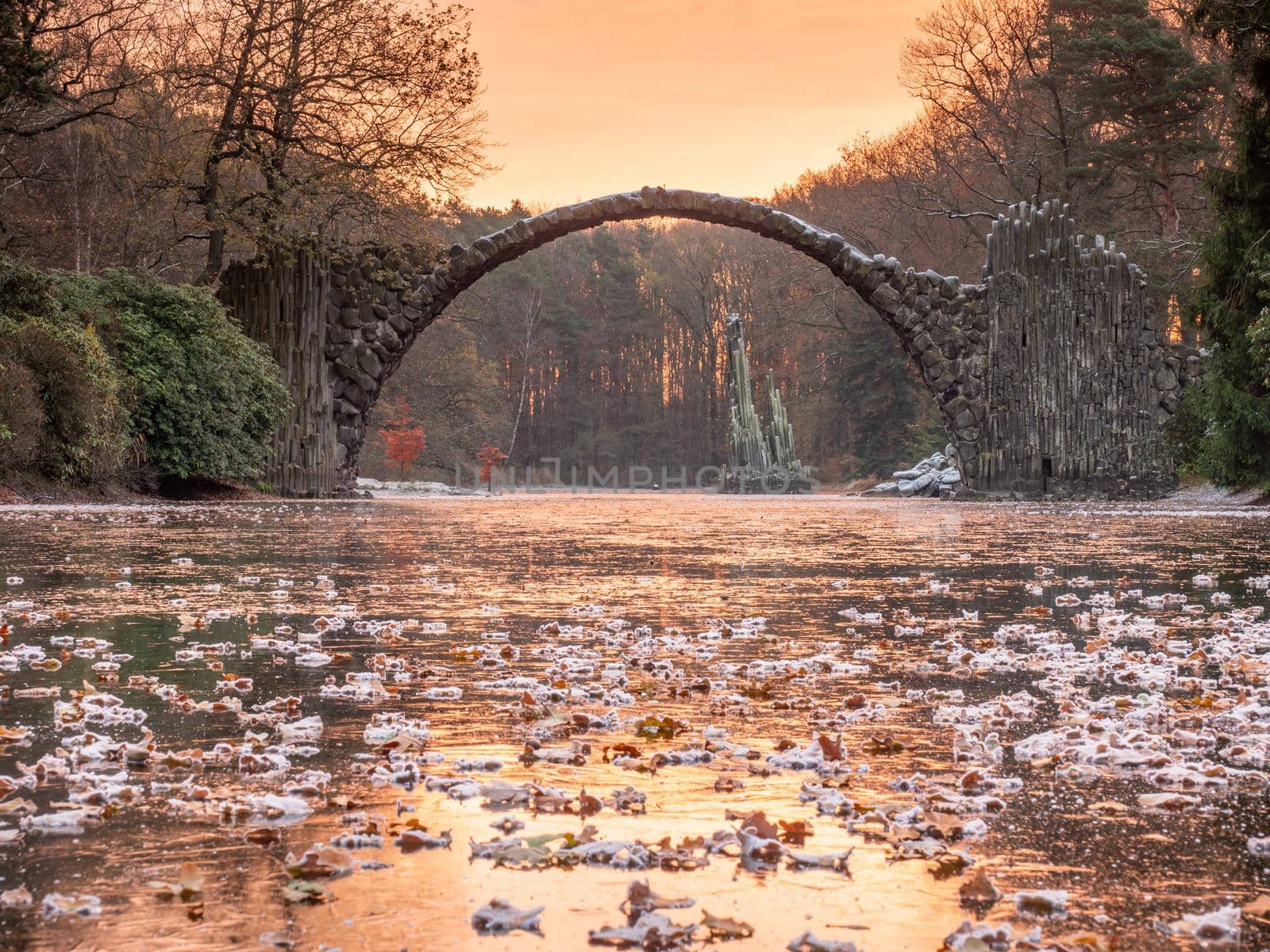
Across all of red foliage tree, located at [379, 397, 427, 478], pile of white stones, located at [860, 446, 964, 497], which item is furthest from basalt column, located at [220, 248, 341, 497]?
red foliage tree, located at [379, 397, 427, 478]

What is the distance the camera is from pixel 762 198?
48281 millimetres

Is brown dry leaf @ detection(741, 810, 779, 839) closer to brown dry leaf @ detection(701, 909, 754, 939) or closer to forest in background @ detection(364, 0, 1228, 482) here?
brown dry leaf @ detection(701, 909, 754, 939)

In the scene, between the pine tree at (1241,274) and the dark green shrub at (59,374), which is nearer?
the dark green shrub at (59,374)

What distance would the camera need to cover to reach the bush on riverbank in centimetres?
1464

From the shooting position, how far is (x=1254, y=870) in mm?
1985

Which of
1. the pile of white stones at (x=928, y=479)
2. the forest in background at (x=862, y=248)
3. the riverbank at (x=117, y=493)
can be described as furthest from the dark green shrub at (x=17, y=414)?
the pile of white stones at (x=928, y=479)

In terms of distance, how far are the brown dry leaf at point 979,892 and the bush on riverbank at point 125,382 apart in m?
13.7

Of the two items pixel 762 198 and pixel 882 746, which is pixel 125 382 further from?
pixel 762 198

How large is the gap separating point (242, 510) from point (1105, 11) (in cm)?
2551

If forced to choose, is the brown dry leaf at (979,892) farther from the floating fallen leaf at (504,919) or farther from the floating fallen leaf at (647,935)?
the floating fallen leaf at (504,919)

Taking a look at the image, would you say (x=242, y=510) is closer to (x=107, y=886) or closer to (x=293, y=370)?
(x=293, y=370)

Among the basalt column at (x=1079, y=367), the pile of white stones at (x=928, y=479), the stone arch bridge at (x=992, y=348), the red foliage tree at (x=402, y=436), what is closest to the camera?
the stone arch bridge at (x=992, y=348)

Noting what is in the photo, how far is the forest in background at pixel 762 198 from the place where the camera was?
18.2 m

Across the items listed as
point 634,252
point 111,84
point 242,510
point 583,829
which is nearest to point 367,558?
point 583,829
